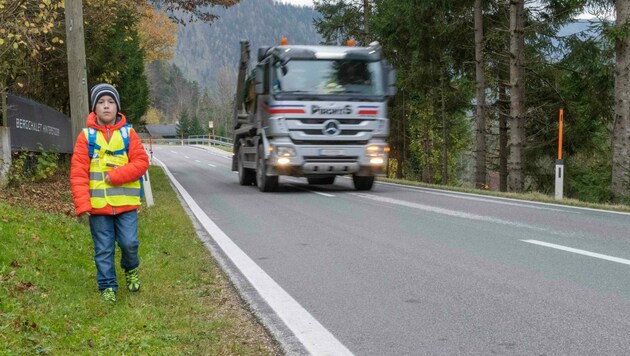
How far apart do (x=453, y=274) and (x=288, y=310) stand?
1.74 meters

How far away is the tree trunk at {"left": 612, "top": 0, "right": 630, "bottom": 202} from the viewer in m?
15.4

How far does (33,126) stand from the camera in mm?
13836

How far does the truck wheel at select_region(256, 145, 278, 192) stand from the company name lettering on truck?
175 cm

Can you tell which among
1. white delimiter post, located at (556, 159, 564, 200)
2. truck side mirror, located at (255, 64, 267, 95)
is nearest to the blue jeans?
truck side mirror, located at (255, 64, 267, 95)

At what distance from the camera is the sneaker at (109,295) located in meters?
5.05

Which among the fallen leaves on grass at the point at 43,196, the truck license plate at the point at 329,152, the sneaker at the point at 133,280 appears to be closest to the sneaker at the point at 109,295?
the sneaker at the point at 133,280

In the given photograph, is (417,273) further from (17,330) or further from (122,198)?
(17,330)

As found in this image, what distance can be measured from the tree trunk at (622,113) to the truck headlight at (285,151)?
7856 mm

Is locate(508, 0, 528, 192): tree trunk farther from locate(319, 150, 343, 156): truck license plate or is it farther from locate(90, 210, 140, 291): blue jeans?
locate(90, 210, 140, 291): blue jeans

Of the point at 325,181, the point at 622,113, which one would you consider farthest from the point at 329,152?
the point at 622,113

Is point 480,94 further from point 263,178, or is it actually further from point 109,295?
point 109,295

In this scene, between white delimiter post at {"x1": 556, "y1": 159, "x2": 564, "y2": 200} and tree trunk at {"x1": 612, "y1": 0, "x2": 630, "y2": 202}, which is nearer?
white delimiter post at {"x1": 556, "y1": 159, "x2": 564, "y2": 200}

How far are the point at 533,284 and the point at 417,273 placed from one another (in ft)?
3.39

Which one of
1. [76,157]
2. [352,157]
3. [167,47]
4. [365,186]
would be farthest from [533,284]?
[167,47]
